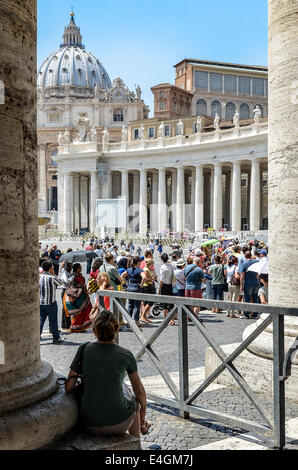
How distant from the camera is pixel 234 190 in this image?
2216 inches

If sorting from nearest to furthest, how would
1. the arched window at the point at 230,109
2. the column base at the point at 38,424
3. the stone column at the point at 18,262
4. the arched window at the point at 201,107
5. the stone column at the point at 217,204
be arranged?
the column base at the point at 38,424
the stone column at the point at 18,262
the stone column at the point at 217,204
the arched window at the point at 201,107
the arched window at the point at 230,109

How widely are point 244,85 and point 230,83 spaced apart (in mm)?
2846

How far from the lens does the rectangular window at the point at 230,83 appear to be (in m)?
94.0

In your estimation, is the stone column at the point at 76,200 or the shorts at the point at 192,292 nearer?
the shorts at the point at 192,292

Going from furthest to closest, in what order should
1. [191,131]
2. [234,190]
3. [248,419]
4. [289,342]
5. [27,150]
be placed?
[191,131], [234,190], [289,342], [248,419], [27,150]

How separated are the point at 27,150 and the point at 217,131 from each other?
185 ft

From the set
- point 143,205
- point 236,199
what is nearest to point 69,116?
point 143,205

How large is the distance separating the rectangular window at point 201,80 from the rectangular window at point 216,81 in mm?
1202

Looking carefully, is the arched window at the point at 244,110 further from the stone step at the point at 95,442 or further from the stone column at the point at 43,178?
the stone step at the point at 95,442

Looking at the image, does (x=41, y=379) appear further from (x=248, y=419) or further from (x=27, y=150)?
(x=248, y=419)

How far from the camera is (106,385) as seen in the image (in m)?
3.84

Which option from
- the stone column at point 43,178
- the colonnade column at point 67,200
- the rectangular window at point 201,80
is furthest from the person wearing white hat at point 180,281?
the stone column at point 43,178

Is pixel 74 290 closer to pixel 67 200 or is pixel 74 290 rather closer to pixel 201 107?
pixel 67 200
